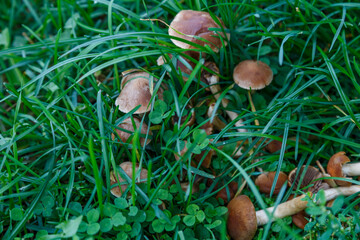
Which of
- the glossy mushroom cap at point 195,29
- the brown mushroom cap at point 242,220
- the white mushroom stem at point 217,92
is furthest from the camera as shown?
the white mushroom stem at point 217,92

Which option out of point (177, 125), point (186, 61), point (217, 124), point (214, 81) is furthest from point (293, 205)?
point (186, 61)

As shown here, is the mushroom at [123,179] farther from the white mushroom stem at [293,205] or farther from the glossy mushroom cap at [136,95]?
the white mushroom stem at [293,205]

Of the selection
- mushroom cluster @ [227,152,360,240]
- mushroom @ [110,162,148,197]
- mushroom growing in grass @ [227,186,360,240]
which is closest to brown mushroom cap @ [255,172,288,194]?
mushroom cluster @ [227,152,360,240]

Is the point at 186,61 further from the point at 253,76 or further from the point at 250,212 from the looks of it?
the point at 250,212

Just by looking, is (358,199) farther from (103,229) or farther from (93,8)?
(93,8)

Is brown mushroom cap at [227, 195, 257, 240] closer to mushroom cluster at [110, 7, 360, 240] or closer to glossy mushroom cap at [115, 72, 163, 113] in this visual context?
Answer: mushroom cluster at [110, 7, 360, 240]

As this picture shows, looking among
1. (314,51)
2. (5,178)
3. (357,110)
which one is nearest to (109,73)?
(5,178)

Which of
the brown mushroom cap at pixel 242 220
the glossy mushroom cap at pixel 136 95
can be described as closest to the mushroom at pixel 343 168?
the brown mushroom cap at pixel 242 220
